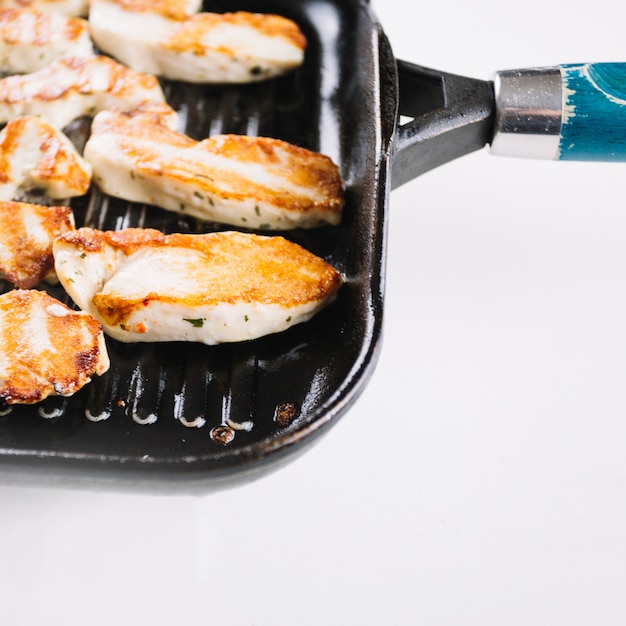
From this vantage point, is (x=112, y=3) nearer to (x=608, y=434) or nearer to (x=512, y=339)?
(x=512, y=339)

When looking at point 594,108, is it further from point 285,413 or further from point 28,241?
point 28,241

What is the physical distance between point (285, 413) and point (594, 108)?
1015mm

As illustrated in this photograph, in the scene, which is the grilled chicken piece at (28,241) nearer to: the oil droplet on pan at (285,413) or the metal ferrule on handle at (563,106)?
the oil droplet on pan at (285,413)

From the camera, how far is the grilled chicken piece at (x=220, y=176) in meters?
2.12

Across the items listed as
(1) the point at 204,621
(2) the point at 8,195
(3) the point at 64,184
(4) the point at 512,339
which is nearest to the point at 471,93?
(4) the point at 512,339

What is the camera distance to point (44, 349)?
185 centimetres

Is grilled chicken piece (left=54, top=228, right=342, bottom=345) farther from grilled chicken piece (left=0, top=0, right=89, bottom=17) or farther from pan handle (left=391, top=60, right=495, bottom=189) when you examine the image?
grilled chicken piece (left=0, top=0, right=89, bottom=17)

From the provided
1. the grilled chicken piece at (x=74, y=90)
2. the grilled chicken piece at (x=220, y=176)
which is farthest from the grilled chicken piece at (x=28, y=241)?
the grilled chicken piece at (x=74, y=90)

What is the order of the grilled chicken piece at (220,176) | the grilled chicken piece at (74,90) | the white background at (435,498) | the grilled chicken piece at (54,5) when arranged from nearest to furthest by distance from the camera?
the white background at (435,498), the grilled chicken piece at (220,176), the grilled chicken piece at (74,90), the grilled chicken piece at (54,5)

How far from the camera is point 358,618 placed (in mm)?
1949

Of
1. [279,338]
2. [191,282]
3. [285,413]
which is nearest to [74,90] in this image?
[191,282]

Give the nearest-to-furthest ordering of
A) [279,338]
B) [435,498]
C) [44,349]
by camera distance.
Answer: [44,349], [279,338], [435,498]

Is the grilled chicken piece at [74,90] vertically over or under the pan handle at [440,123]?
under

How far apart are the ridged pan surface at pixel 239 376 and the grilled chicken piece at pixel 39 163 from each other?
0.07 meters
